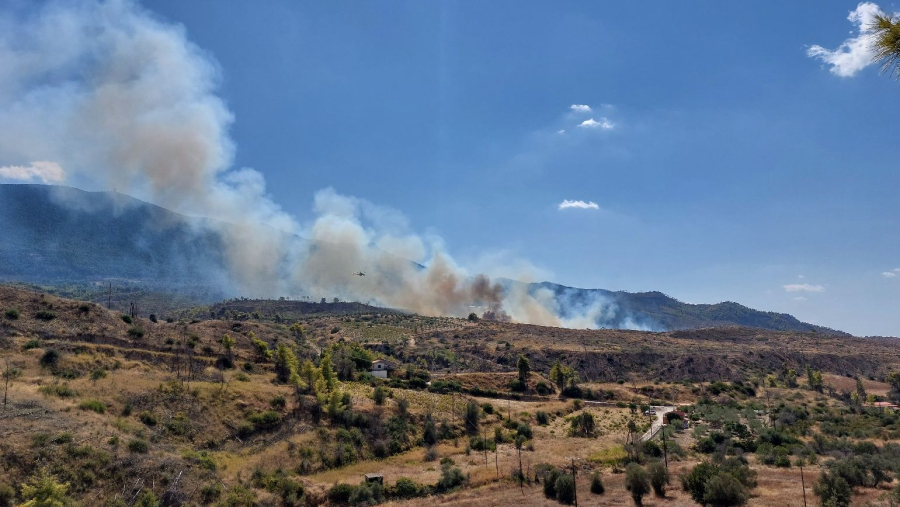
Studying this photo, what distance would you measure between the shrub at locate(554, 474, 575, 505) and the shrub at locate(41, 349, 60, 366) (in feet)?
136

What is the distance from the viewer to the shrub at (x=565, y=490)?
28859 millimetres

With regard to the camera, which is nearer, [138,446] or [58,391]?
[138,446]

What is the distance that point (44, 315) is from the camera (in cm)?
5088

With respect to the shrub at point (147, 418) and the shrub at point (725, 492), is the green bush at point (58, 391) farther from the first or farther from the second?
the shrub at point (725, 492)

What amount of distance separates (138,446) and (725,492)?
1337 inches

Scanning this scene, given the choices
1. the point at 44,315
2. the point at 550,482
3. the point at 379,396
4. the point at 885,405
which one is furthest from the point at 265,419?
the point at 885,405

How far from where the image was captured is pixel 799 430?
45.5m

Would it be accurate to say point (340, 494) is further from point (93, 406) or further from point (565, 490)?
point (93, 406)

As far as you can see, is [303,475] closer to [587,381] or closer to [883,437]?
[883,437]

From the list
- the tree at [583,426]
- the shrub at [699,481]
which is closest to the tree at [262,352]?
the tree at [583,426]

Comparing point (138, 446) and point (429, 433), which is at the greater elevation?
point (138, 446)

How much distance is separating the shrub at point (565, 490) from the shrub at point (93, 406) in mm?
31312

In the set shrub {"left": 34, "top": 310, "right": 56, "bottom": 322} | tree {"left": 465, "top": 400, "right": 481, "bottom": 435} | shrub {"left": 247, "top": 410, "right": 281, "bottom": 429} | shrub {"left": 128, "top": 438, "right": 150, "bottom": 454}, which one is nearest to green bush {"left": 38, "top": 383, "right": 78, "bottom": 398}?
shrub {"left": 128, "top": 438, "right": 150, "bottom": 454}

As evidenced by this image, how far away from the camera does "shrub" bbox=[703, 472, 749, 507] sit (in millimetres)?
25688
